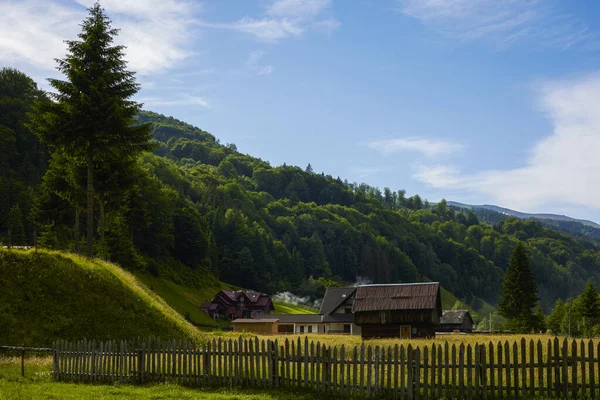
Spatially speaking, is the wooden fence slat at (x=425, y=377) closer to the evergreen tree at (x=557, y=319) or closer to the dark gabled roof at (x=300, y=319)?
the dark gabled roof at (x=300, y=319)

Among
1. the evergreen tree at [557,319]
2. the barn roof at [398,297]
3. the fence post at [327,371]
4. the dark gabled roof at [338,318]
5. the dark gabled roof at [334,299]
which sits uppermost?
the fence post at [327,371]

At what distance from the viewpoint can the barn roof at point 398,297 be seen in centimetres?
6150

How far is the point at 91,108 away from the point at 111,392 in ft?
76.8

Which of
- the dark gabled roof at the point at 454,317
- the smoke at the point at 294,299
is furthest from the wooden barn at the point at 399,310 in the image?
the smoke at the point at 294,299

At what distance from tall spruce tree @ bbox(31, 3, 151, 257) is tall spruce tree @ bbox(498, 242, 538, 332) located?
57.0 meters

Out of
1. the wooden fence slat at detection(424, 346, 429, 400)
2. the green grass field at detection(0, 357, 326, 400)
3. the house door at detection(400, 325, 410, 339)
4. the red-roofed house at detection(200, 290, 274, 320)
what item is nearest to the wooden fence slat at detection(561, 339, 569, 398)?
the wooden fence slat at detection(424, 346, 429, 400)

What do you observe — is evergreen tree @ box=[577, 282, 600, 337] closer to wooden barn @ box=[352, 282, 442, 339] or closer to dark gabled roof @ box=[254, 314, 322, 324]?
wooden barn @ box=[352, 282, 442, 339]

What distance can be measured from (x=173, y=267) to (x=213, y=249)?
2827cm

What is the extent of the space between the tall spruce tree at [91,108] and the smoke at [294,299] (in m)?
135

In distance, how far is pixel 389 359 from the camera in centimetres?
1698

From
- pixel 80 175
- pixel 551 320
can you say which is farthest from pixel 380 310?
pixel 551 320

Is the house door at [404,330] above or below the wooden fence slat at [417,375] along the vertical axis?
below

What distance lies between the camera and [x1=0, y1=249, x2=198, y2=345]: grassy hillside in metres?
27.8

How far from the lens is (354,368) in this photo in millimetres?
17422
